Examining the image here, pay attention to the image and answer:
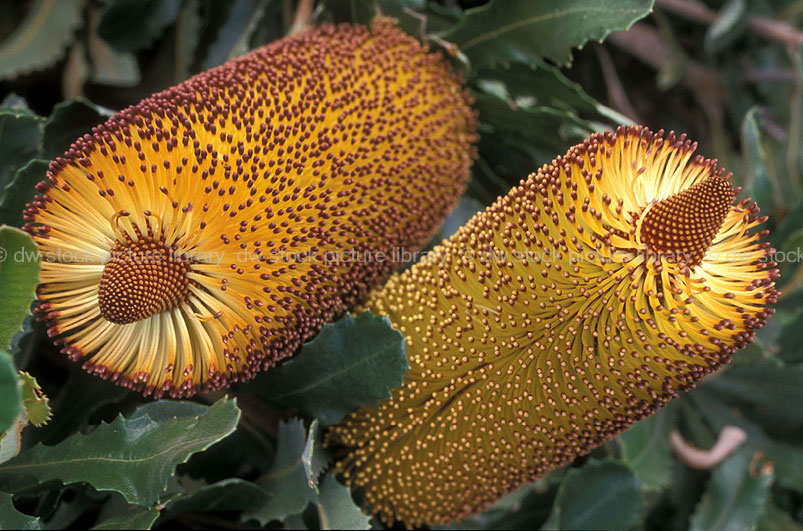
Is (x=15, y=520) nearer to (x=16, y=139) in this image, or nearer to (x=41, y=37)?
(x=16, y=139)

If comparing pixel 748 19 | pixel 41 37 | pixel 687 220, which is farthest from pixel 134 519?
pixel 748 19

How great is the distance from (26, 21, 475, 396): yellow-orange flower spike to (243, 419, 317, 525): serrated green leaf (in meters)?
0.10

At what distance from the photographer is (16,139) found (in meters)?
0.74

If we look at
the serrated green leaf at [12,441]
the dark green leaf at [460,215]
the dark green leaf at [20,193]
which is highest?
the dark green leaf at [460,215]

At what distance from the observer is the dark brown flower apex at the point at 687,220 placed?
542mm

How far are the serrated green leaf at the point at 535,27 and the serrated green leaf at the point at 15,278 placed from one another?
0.57 m

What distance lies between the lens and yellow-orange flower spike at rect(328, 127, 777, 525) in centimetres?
56

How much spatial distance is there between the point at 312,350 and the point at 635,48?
0.92 meters

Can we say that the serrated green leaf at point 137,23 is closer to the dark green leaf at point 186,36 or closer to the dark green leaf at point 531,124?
the dark green leaf at point 186,36

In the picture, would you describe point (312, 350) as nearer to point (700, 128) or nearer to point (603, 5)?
point (603, 5)

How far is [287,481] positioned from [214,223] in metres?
0.30

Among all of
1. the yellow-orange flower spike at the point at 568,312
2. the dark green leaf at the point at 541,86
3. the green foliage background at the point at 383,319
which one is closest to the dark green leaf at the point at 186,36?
the green foliage background at the point at 383,319

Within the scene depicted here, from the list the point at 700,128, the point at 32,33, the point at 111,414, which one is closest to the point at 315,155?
the point at 111,414

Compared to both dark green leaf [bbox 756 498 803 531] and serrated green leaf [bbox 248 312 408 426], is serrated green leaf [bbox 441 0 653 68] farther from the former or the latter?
dark green leaf [bbox 756 498 803 531]
